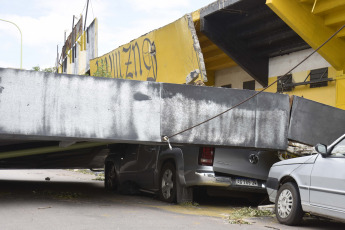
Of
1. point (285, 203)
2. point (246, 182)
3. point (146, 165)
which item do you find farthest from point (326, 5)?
point (285, 203)

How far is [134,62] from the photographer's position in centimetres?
1909

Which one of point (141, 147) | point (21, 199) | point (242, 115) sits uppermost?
point (242, 115)

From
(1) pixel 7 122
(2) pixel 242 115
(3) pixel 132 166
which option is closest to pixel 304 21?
(2) pixel 242 115

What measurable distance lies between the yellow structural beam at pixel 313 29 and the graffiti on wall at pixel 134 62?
17.2 feet

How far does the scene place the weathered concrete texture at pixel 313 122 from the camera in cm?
1079

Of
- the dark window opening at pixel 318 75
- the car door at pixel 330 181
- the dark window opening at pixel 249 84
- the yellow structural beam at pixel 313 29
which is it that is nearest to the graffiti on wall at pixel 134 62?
the dark window opening at pixel 249 84

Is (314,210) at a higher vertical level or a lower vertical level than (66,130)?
lower

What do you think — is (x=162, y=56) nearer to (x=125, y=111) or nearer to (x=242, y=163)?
(x=125, y=111)

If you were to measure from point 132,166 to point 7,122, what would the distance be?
382cm

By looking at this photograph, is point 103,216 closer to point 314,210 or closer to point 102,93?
point 102,93

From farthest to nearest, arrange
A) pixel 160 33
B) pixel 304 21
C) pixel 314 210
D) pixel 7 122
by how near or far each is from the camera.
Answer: pixel 160 33, pixel 304 21, pixel 7 122, pixel 314 210

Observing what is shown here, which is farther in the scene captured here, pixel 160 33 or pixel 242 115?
pixel 160 33

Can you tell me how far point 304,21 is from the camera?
44.7 feet

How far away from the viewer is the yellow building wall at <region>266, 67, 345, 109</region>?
14070 millimetres
